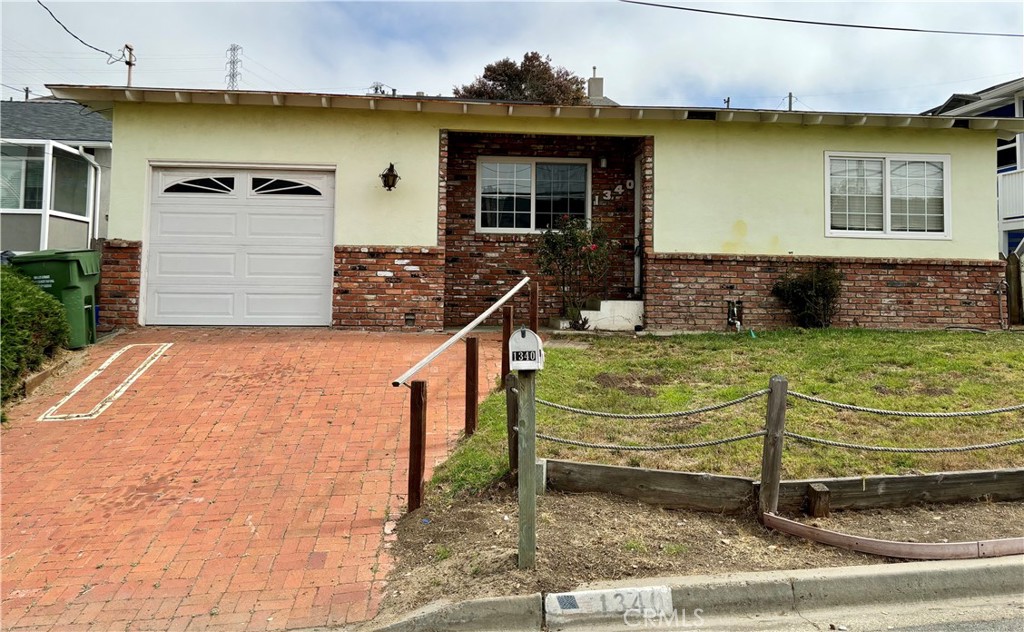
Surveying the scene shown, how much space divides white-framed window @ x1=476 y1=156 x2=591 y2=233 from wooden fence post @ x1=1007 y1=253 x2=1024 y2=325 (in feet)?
23.7

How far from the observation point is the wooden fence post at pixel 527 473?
337 centimetres

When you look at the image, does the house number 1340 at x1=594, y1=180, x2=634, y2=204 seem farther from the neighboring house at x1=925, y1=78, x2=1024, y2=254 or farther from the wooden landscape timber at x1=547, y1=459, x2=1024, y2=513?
the neighboring house at x1=925, y1=78, x2=1024, y2=254

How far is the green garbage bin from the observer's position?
8.07m

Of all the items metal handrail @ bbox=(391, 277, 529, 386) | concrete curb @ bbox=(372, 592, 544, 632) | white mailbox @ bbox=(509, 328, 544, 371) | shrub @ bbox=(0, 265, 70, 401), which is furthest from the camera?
shrub @ bbox=(0, 265, 70, 401)

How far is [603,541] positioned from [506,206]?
8584 mm

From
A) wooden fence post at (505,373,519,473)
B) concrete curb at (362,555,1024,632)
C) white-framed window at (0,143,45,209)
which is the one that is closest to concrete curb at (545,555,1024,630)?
concrete curb at (362,555,1024,632)

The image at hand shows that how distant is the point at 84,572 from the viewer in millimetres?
3705

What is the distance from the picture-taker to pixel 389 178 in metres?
9.76

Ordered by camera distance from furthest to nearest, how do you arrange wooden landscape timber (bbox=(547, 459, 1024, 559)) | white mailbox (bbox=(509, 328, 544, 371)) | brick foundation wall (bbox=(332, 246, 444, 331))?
brick foundation wall (bbox=(332, 246, 444, 331))
wooden landscape timber (bbox=(547, 459, 1024, 559))
white mailbox (bbox=(509, 328, 544, 371))

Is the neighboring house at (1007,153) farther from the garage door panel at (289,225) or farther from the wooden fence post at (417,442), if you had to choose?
the wooden fence post at (417,442)

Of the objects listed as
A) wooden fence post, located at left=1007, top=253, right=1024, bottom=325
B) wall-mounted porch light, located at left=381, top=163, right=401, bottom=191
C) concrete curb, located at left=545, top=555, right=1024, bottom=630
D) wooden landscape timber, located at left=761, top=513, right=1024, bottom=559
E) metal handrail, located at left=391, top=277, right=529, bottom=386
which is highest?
wall-mounted porch light, located at left=381, top=163, right=401, bottom=191

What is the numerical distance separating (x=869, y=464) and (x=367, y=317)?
7132mm

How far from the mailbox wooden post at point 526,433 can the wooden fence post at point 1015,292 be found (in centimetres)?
1123

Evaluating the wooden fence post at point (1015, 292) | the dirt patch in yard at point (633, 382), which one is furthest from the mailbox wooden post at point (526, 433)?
the wooden fence post at point (1015, 292)
